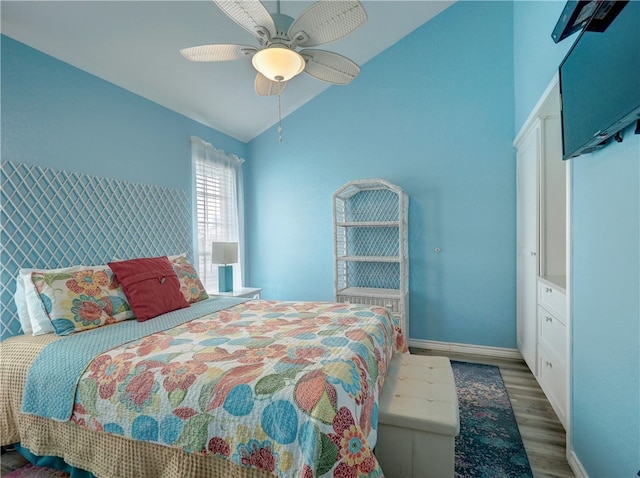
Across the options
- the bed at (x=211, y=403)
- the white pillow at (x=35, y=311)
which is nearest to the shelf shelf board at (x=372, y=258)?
the bed at (x=211, y=403)

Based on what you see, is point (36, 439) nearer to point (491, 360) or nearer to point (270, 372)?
point (270, 372)

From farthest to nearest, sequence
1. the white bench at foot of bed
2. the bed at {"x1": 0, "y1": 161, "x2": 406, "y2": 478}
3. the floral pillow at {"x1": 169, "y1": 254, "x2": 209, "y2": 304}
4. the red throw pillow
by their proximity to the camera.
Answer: the floral pillow at {"x1": 169, "y1": 254, "x2": 209, "y2": 304}, the red throw pillow, the white bench at foot of bed, the bed at {"x1": 0, "y1": 161, "x2": 406, "y2": 478}

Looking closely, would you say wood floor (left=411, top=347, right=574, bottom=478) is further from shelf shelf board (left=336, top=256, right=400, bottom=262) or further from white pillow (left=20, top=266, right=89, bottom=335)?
white pillow (left=20, top=266, right=89, bottom=335)

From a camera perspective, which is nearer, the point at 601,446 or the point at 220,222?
the point at 601,446

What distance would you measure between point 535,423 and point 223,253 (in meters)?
2.97

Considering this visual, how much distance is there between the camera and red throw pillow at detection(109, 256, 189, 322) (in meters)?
2.18

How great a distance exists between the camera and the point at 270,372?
129 cm

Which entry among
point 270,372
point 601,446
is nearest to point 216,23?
point 270,372

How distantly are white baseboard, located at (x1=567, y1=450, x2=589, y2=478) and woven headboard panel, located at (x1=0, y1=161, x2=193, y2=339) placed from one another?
3298mm

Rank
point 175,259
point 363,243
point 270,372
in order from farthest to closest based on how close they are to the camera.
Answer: point 363,243 → point 175,259 → point 270,372

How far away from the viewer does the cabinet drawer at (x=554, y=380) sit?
1944mm

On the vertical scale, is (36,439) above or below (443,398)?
below

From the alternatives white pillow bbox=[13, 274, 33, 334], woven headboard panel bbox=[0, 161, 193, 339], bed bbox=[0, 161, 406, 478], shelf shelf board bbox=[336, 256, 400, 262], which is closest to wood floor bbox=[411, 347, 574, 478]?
bed bbox=[0, 161, 406, 478]

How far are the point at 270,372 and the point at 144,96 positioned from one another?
2.87 m
